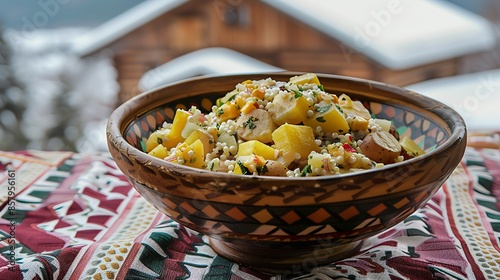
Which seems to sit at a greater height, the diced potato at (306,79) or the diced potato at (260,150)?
the diced potato at (306,79)

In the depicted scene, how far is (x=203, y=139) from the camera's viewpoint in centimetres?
98

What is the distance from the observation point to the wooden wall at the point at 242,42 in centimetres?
329

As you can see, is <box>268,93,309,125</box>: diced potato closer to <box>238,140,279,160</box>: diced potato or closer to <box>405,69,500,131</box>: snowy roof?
<box>238,140,279,160</box>: diced potato

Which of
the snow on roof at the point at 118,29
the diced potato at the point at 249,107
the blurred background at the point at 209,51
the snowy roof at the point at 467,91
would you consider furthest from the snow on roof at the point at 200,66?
the diced potato at the point at 249,107

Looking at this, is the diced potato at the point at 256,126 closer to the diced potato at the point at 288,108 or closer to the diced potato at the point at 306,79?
the diced potato at the point at 288,108

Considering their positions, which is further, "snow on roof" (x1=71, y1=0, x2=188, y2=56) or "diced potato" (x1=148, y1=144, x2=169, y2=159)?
"snow on roof" (x1=71, y1=0, x2=188, y2=56)

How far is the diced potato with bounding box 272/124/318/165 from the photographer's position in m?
0.91

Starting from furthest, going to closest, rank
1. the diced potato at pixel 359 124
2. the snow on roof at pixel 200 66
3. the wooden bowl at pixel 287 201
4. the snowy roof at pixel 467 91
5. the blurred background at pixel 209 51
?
the snow on roof at pixel 200 66 → the blurred background at pixel 209 51 → the snowy roof at pixel 467 91 → the diced potato at pixel 359 124 → the wooden bowl at pixel 287 201

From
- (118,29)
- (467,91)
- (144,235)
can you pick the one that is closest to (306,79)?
(144,235)

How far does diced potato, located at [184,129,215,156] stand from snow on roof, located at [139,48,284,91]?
2.16 m

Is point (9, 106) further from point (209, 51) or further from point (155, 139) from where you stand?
point (155, 139)

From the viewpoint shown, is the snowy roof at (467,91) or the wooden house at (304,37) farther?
the wooden house at (304,37)

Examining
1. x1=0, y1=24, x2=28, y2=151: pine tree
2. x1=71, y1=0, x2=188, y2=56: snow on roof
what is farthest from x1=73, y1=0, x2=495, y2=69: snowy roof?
x1=0, y1=24, x2=28, y2=151: pine tree

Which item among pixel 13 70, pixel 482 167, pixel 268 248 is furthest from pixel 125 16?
pixel 268 248
